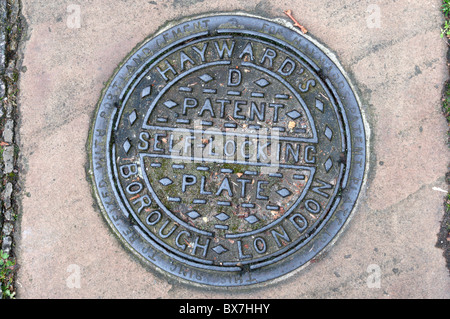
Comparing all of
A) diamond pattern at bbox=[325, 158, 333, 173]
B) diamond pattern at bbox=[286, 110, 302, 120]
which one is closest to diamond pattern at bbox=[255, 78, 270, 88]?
diamond pattern at bbox=[286, 110, 302, 120]

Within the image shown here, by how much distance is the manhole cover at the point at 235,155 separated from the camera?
2613mm

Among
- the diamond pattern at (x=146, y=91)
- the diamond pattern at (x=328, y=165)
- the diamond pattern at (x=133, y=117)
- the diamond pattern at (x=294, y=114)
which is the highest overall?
the diamond pattern at (x=146, y=91)

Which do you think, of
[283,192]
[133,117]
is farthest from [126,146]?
[283,192]

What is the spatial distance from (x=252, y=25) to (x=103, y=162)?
1.56 metres

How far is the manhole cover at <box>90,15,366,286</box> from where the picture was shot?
2.61 m

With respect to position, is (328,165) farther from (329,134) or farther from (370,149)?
(370,149)

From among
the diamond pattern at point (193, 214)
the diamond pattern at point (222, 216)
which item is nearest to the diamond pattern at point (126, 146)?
the diamond pattern at point (193, 214)

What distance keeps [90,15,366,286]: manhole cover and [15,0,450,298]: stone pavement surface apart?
17 cm

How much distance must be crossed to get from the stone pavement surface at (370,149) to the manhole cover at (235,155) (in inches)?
6.6

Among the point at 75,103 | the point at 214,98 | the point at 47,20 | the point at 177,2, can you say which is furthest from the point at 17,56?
the point at 214,98

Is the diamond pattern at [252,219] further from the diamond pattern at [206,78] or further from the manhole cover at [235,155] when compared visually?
the diamond pattern at [206,78]

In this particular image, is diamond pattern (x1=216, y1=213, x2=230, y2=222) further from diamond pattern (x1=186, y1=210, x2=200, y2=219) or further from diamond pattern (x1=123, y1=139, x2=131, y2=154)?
diamond pattern (x1=123, y1=139, x2=131, y2=154)

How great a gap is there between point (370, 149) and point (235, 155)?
3.38 ft
